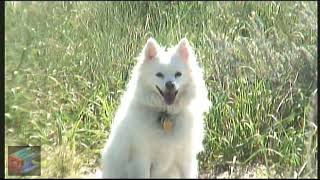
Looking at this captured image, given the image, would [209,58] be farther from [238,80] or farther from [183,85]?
[183,85]

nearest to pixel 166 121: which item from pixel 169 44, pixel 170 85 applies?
pixel 170 85

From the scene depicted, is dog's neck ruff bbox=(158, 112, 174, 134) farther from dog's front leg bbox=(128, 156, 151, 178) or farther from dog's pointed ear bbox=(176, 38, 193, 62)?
dog's pointed ear bbox=(176, 38, 193, 62)

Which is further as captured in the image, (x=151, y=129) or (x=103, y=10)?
(x=103, y=10)

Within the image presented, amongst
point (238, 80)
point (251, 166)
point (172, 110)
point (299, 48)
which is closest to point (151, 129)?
point (172, 110)

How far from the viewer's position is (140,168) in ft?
12.7

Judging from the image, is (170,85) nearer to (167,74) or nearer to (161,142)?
(167,74)

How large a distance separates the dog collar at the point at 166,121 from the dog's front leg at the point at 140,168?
9.9 inches

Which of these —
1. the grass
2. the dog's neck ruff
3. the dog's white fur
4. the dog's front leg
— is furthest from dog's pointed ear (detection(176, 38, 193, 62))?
the grass

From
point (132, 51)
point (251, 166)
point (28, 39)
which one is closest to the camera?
point (251, 166)

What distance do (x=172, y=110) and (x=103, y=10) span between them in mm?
1772

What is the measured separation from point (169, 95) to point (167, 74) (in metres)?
0.14

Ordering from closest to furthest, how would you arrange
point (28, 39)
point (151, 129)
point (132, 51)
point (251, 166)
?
1. point (151, 129)
2. point (251, 166)
3. point (28, 39)
4. point (132, 51)

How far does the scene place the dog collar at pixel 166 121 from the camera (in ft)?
13.1

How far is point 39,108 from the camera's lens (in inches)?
195
